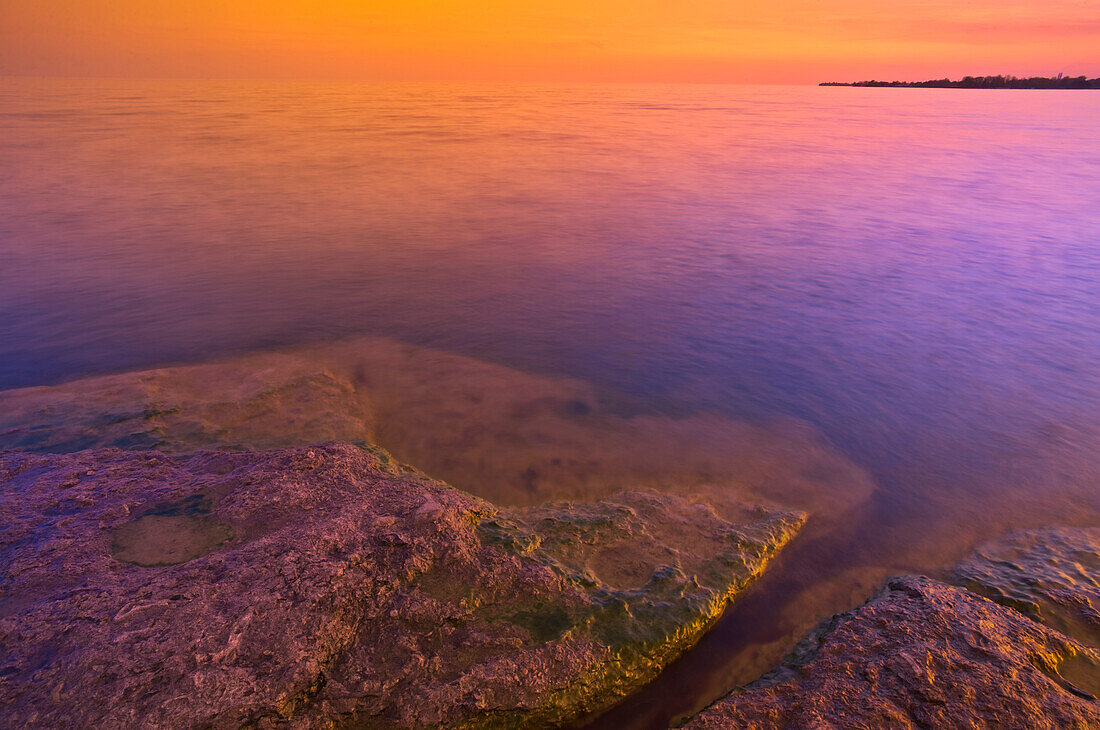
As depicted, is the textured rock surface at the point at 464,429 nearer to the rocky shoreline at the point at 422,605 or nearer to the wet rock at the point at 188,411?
the wet rock at the point at 188,411

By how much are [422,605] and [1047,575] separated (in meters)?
2.70

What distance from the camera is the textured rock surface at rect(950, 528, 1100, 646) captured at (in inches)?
A: 95.4

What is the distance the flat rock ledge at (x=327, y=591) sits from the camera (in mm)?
1884

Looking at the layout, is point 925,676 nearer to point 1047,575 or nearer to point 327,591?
point 1047,575

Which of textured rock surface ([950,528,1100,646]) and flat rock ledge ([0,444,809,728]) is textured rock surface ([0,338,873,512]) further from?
textured rock surface ([950,528,1100,646])

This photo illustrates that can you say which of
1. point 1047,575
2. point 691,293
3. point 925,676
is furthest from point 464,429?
point 691,293

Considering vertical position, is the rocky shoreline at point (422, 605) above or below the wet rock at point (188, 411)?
above

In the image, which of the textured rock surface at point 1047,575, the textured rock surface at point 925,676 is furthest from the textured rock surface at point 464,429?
the textured rock surface at point 925,676

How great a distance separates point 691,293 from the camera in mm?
6578

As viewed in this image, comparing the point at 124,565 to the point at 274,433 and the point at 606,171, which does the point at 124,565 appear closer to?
the point at 274,433

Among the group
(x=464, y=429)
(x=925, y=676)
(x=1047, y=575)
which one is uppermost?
(x=925, y=676)

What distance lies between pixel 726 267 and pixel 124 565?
6682 millimetres

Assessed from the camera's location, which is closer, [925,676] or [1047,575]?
[925,676]

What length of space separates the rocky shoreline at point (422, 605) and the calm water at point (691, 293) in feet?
0.80
